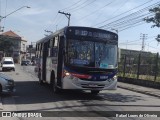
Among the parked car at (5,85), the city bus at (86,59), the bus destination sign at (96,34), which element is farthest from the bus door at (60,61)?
the parked car at (5,85)

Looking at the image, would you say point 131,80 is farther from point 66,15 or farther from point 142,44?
point 142,44

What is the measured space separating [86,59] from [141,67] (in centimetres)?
1339

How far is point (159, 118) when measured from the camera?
12359 mm

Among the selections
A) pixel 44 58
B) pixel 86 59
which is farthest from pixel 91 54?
pixel 44 58

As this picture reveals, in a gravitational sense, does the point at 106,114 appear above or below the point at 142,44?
below

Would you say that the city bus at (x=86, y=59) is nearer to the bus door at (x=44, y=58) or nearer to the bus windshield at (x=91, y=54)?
the bus windshield at (x=91, y=54)

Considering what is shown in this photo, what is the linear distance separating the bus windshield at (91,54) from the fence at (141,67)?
9.81 m

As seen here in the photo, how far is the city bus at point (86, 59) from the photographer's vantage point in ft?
56.0

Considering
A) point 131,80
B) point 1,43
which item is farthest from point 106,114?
point 1,43

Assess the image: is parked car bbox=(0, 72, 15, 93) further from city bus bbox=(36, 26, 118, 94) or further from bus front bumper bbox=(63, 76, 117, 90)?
bus front bumper bbox=(63, 76, 117, 90)

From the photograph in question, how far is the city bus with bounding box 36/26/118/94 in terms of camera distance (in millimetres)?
17062

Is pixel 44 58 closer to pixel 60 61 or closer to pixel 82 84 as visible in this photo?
pixel 60 61

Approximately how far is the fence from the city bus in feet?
31.4

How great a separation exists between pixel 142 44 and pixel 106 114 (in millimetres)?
101238
